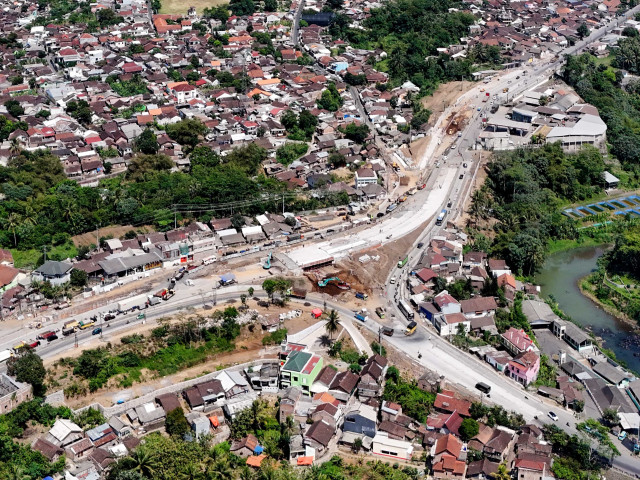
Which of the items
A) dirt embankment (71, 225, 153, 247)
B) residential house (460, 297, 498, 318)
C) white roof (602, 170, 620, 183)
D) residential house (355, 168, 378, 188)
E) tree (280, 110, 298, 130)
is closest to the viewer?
residential house (460, 297, 498, 318)

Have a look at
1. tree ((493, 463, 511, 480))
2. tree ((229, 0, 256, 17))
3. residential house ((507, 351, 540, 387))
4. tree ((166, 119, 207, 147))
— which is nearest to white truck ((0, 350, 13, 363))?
tree ((493, 463, 511, 480))

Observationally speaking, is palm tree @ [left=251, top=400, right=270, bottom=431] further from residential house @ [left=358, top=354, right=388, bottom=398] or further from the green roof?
residential house @ [left=358, top=354, right=388, bottom=398]

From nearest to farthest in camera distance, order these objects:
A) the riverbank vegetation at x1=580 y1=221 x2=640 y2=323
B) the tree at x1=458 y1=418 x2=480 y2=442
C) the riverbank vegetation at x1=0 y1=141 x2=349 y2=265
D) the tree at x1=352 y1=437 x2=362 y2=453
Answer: the tree at x1=352 y1=437 x2=362 y2=453 < the tree at x1=458 y1=418 x2=480 y2=442 < the riverbank vegetation at x1=580 y1=221 x2=640 y2=323 < the riverbank vegetation at x1=0 y1=141 x2=349 y2=265

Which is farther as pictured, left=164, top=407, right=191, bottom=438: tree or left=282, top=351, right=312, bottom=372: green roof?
left=282, top=351, right=312, bottom=372: green roof

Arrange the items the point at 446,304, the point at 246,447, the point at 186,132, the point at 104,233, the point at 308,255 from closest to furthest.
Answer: the point at 246,447
the point at 446,304
the point at 308,255
the point at 104,233
the point at 186,132

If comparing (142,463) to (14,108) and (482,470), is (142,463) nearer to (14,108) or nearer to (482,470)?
(482,470)

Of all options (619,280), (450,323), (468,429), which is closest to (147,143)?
(450,323)

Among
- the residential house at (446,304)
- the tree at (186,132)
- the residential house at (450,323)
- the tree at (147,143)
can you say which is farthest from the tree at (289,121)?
the residential house at (450,323)

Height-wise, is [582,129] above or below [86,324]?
below
